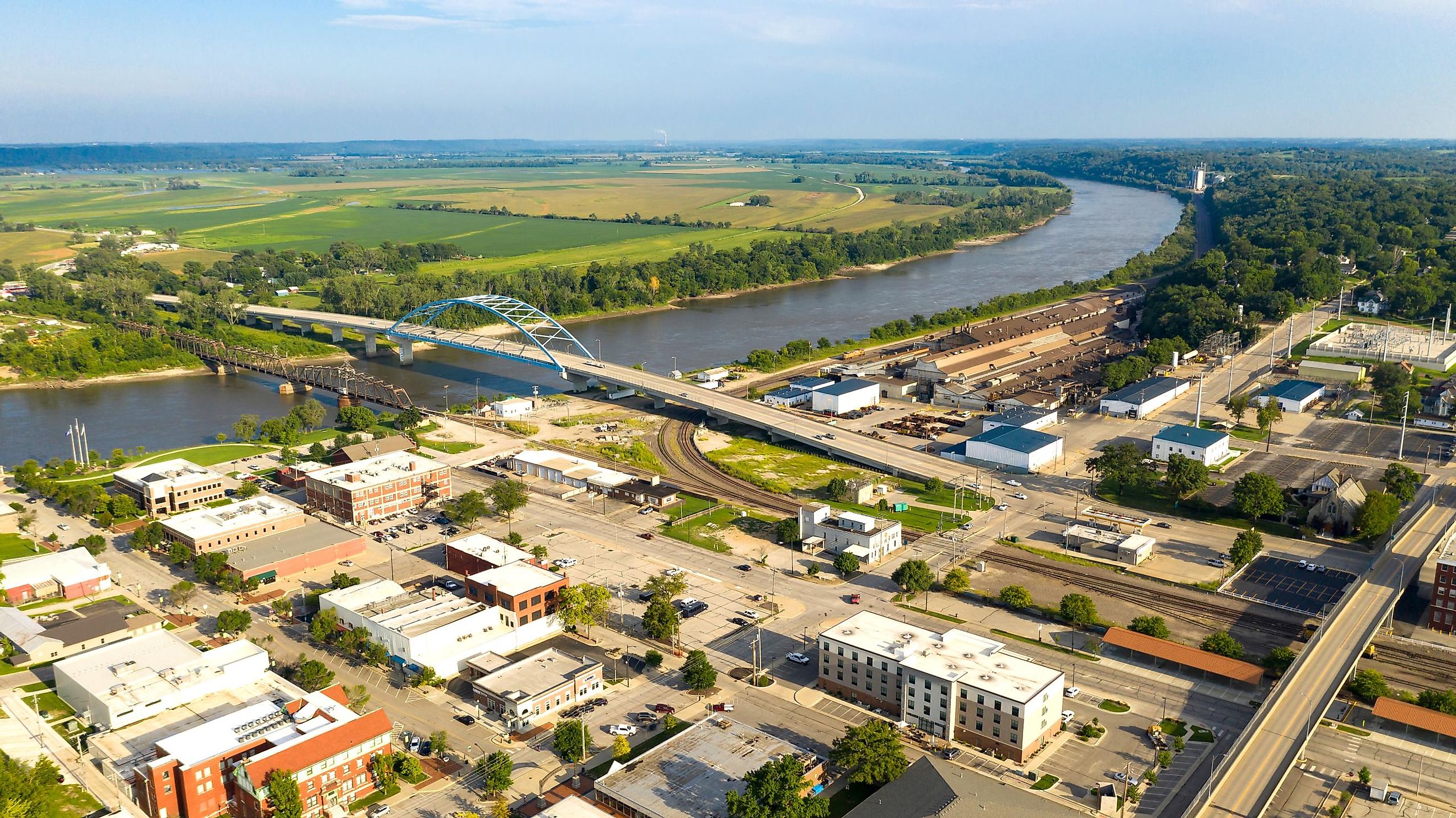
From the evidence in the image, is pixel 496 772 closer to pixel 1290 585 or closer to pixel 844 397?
pixel 1290 585

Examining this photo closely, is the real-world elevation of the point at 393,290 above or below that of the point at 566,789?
above

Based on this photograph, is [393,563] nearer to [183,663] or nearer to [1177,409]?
[183,663]

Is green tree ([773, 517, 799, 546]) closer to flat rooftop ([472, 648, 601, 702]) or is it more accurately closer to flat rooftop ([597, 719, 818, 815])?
flat rooftop ([472, 648, 601, 702])

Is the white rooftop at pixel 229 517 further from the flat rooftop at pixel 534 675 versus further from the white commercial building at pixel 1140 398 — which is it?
the white commercial building at pixel 1140 398

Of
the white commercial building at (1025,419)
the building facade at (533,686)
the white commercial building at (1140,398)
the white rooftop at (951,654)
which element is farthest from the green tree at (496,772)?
the white commercial building at (1140,398)

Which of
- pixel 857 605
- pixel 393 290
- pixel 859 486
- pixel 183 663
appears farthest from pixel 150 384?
pixel 857 605

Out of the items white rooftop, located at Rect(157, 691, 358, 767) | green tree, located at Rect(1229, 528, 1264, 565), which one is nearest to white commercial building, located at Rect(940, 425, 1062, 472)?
green tree, located at Rect(1229, 528, 1264, 565)
